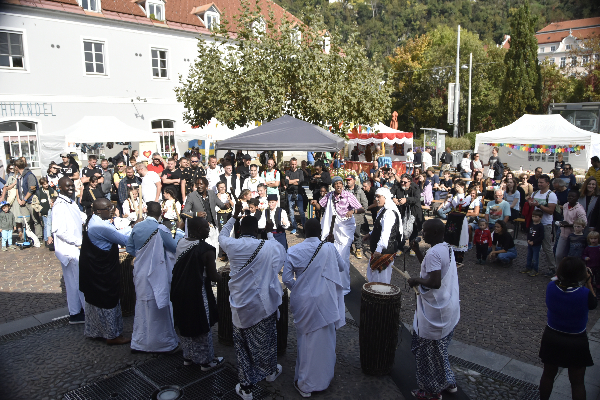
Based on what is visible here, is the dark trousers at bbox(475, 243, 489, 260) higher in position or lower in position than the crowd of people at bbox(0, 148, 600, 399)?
lower

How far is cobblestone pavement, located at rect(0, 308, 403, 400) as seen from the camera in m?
4.65

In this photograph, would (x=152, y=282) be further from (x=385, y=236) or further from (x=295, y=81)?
(x=295, y=81)

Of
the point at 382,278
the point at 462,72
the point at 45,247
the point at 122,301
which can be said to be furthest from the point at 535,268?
the point at 462,72

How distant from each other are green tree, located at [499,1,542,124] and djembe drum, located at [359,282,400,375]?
3467 cm

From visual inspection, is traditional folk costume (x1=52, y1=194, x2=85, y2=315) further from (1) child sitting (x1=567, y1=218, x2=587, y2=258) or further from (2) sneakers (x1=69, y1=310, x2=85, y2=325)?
(1) child sitting (x1=567, y1=218, x2=587, y2=258)

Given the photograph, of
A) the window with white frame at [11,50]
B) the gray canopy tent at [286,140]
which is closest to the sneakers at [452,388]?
the gray canopy tent at [286,140]

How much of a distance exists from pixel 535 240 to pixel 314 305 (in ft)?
19.4

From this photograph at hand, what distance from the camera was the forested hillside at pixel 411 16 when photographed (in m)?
99.5

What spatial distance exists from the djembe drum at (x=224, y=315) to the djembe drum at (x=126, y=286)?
5.56 feet

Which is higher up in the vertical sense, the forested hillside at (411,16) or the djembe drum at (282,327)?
the forested hillside at (411,16)

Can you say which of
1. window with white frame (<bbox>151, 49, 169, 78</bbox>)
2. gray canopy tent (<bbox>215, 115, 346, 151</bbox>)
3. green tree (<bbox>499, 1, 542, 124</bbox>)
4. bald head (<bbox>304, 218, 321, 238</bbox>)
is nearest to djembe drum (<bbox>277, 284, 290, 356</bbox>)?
bald head (<bbox>304, 218, 321, 238</bbox>)

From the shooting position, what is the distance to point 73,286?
243 inches

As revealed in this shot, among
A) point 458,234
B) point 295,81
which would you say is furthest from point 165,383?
point 295,81

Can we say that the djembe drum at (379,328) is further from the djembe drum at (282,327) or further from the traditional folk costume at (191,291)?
the traditional folk costume at (191,291)
